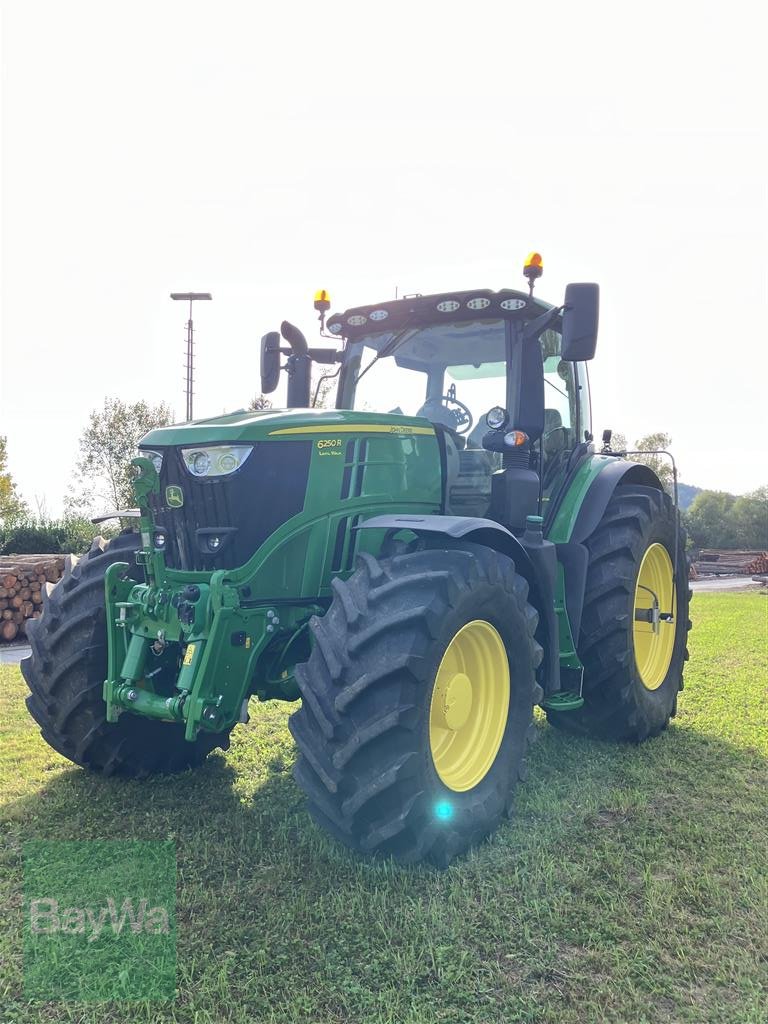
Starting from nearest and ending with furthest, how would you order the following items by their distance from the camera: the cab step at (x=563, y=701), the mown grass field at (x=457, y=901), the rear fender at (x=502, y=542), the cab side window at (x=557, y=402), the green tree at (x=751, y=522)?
1. the mown grass field at (x=457, y=901)
2. the rear fender at (x=502, y=542)
3. the cab step at (x=563, y=701)
4. the cab side window at (x=557, y=402)
5. the green tree at (x=751, y=522)

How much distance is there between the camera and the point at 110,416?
3158 cm

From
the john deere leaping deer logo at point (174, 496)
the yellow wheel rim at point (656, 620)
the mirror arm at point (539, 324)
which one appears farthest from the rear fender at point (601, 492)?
the john deere leaping deer logo at point (174, 496)

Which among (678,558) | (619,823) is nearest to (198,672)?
(619,823)

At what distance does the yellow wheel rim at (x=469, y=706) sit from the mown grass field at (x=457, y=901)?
0.34 metres

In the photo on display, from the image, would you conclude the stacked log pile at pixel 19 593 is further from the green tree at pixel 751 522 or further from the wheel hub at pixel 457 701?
the green tree at pixel 751 522

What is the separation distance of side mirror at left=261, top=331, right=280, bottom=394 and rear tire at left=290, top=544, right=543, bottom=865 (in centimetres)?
209

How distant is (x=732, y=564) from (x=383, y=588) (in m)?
40.7

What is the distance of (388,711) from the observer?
2943 mm

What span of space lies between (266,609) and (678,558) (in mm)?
3269

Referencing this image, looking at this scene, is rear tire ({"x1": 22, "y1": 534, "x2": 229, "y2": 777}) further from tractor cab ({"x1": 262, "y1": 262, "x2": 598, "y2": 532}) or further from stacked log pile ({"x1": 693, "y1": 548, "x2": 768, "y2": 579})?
stacked log pile ({"x1": 693, "y1": 548, "x2": 768, "y2": 579})

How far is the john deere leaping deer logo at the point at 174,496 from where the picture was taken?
12.1ft

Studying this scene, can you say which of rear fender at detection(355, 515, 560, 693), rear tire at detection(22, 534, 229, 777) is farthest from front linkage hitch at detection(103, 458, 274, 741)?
rear fender at detection(355, 515, 560, 693)

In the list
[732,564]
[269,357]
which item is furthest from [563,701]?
[732,564]

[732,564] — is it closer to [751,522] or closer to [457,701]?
[751,522]
